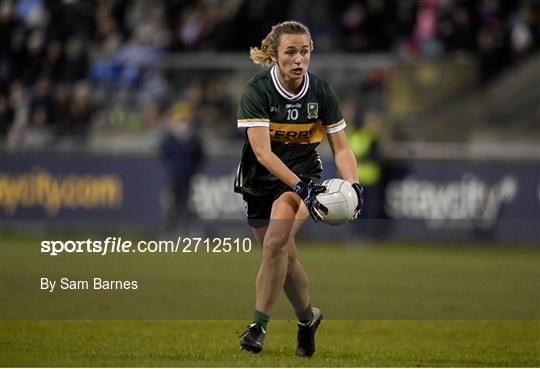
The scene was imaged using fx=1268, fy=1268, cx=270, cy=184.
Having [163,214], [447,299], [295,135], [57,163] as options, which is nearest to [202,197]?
[163,214]

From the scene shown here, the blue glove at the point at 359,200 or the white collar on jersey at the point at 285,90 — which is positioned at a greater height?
the white collar on jersey at the point at 285,90

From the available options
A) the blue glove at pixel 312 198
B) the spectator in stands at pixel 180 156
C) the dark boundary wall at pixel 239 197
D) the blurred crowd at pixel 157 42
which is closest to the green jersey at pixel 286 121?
the blue glove at pixel 312 198

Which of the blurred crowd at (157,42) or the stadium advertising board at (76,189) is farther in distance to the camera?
the blurred crowd at (157,42)

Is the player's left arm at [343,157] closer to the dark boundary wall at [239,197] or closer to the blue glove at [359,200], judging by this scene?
the blue glove at [359,200]

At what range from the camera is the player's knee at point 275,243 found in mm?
8555

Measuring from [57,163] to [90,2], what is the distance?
17.4ft

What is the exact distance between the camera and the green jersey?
28.3 feet

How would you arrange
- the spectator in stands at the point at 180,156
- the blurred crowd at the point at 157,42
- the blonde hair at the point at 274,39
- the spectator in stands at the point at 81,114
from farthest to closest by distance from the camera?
1. the blurred crowd at the point at 157,42
2. the spectator in stands at the point at 81,114
3. the spectator in stands at the point at 180,156
4. the blonde hair at the point at 274,39

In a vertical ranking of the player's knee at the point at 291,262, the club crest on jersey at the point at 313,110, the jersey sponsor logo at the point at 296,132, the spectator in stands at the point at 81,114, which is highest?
the club crest on jersey at the point at 313,110

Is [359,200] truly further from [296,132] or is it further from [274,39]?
[274,39]

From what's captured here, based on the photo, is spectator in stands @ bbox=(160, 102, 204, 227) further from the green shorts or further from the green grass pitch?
the green shorts

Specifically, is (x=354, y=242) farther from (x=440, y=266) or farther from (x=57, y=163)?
(x=57, y=163)

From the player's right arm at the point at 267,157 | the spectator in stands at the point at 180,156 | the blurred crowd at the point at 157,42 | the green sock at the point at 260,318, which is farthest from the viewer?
the blurred crowd at the point at 157,42

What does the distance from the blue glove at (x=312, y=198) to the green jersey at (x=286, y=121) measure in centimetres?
46
